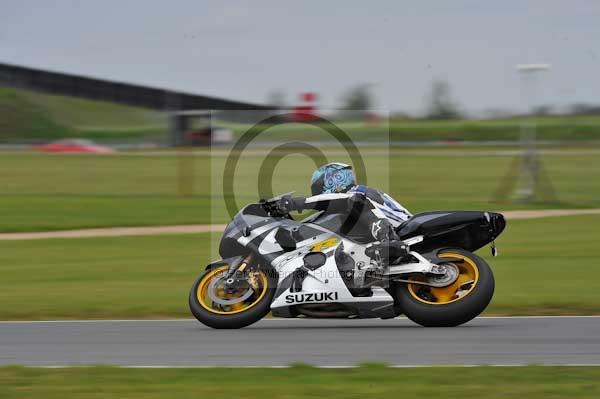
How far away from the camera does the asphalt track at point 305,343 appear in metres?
8.65

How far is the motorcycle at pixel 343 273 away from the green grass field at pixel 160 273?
192 centimetres

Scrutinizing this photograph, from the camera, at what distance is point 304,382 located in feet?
25.1

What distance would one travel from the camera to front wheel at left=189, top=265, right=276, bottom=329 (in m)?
10.3

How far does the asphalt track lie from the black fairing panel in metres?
0.83

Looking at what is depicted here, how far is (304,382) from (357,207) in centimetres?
292

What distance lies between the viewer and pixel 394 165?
126ft

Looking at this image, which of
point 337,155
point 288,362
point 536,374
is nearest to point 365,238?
point 288,362

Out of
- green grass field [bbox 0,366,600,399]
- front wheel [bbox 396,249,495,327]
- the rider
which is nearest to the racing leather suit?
A: the rider

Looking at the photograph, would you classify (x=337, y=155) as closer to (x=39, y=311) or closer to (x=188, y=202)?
(x=188, y=202)

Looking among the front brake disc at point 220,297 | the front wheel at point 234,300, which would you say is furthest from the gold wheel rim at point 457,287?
the front brake disc at point 220,297

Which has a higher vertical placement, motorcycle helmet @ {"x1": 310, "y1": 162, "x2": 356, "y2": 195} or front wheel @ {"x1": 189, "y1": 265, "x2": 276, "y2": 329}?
motorcycle helmet @ {"x1": 310, "y1": 162, "x2": 356, "y2": 195}

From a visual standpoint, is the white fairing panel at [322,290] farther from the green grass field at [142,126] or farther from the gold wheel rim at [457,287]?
the green grass field at [142,126]

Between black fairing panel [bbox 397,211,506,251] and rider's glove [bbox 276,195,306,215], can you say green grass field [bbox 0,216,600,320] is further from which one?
rider's glove [bbox 276,195,306,215]

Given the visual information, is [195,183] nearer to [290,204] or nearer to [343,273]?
[290,204]
